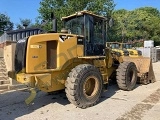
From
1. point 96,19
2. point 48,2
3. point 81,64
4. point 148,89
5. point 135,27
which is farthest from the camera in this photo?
point 135,27

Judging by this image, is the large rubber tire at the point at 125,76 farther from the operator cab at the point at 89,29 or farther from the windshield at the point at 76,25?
the windshield at the point at 76,25

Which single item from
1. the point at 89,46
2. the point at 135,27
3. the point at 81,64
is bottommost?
the point at 81,64

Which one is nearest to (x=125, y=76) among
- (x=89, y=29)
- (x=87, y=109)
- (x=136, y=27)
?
(x=89, y=29)

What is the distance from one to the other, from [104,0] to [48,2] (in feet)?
18.4

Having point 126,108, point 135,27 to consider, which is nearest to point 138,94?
point 126,108

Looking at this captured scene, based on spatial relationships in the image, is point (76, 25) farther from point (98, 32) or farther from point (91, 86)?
point (91, 86)

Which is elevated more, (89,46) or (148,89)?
(89,46)

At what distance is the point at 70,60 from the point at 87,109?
1.42 meters

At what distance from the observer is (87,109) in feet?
20.1

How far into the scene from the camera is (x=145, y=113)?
18.6 feet

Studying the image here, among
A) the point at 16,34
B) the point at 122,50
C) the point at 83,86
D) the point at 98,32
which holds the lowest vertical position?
the point at 83,86

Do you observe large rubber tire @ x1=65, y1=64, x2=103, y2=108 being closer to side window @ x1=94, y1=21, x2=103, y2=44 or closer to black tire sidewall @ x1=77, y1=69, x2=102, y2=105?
black tire sidewall @ x1=77, y1=69, x2=102, y2=105

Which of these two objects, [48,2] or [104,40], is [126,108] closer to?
[104,40]

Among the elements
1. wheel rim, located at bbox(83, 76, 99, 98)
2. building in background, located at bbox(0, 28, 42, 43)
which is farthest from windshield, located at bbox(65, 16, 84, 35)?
building in background, located at bbox(0, 28, 42, 43)
